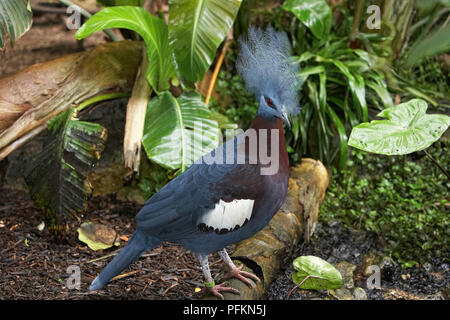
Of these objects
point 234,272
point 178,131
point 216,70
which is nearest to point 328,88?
point 216,70

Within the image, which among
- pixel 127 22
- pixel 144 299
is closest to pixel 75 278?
pixel 144 299

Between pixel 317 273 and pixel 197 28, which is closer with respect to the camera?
pixel 317 273

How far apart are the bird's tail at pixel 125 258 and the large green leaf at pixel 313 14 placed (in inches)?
89.5

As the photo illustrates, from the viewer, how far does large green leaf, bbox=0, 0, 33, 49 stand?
2.68m

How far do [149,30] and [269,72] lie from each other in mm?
1270

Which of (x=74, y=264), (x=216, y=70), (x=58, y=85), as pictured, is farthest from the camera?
(x=216, y=70)

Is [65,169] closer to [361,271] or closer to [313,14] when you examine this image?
[361,271]

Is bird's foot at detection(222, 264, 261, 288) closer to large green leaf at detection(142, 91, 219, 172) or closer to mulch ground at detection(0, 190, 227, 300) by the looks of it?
mulch ground at detection(0, 190, 227, 300)

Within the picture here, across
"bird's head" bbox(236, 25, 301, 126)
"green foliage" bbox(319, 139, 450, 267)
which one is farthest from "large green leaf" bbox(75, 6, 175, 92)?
"green foliage" bbox(319, 139, 450, 267)

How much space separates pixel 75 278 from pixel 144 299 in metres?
0.46

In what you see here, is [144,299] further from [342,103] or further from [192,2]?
[342,103]

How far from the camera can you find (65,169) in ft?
9.13

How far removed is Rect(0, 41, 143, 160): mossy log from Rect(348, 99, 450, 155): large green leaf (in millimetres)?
1989

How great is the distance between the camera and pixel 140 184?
3.27 metres
